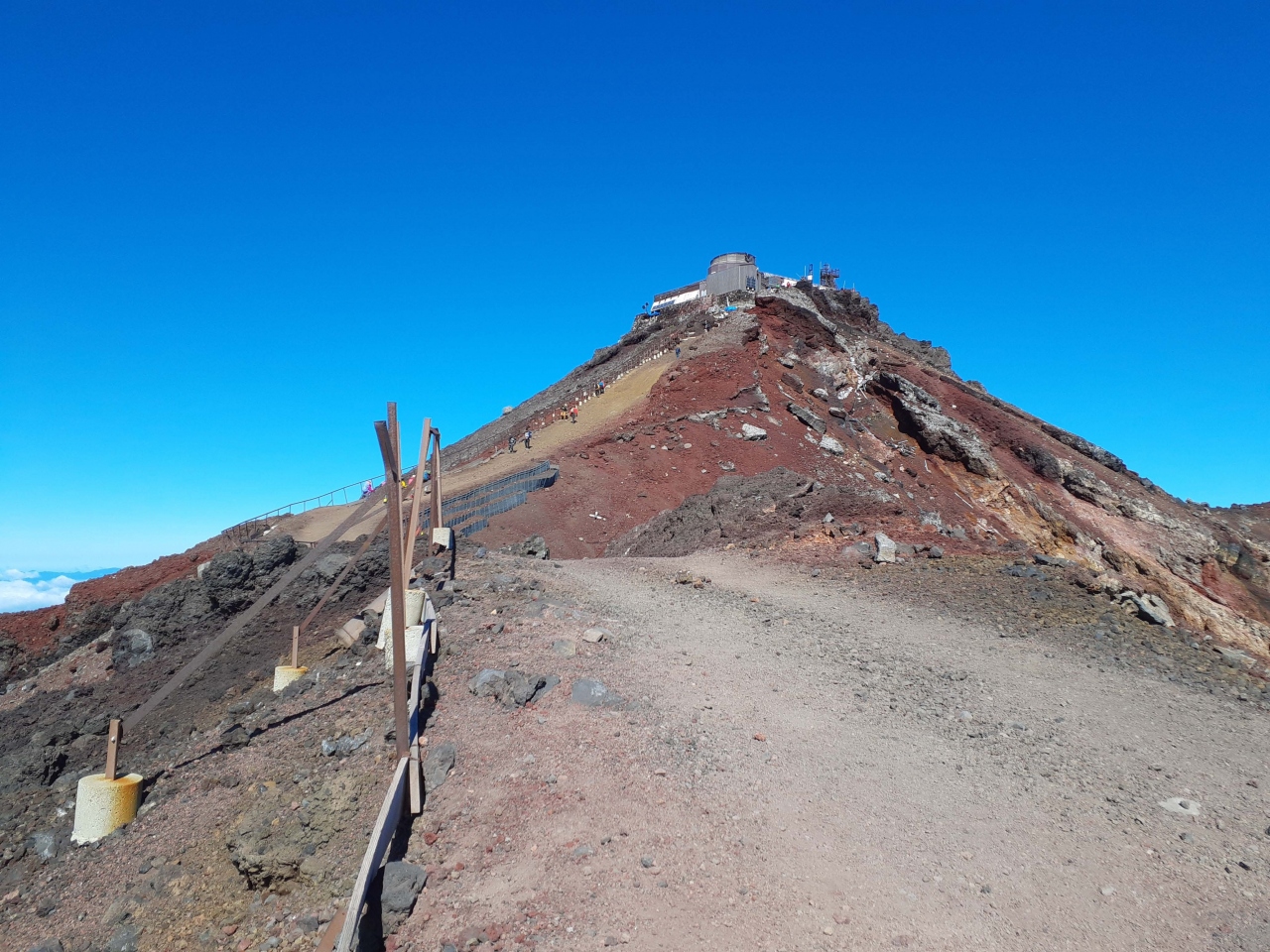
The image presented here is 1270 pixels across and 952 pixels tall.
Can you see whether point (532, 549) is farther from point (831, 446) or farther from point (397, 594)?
point (831, 446)

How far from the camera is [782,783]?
18.1ft

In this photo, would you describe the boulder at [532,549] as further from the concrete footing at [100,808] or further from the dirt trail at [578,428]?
the concrete footing at [100,808]

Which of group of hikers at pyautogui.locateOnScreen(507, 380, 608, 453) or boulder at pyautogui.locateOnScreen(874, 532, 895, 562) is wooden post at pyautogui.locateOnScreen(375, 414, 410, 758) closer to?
boulder at pyautogui.locateOnScreen(874, 532, 895, 562)

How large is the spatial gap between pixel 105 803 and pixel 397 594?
3.37 meters

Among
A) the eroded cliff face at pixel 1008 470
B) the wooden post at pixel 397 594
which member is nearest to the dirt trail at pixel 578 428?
the eroded cliff face at pixel 1008 470

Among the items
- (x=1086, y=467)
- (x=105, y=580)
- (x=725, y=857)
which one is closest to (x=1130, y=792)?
(x=725, y=857)

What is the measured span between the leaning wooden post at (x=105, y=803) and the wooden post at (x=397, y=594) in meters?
2.68

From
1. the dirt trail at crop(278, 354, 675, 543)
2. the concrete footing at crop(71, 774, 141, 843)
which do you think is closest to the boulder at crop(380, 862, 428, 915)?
the concrete footing at crop(71, 774, 141, 843)

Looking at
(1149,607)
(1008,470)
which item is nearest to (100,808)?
(1149,607)

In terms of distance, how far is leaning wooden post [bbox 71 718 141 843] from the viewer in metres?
6.02

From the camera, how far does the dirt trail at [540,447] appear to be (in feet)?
83.1

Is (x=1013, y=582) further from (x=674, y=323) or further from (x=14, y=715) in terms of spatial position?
(x=674, y=323)

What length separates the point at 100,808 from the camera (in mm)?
6035

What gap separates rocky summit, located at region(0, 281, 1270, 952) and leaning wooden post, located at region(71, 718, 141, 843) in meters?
0.13
